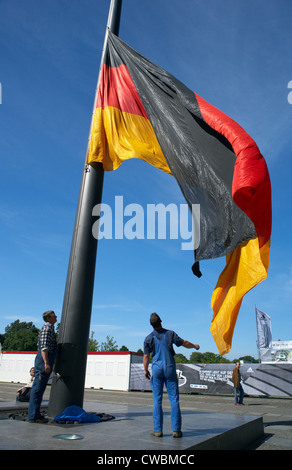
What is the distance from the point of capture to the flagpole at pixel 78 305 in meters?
5.25

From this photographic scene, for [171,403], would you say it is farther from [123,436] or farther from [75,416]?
[75,416]

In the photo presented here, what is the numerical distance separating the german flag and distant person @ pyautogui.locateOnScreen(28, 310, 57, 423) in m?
2.46

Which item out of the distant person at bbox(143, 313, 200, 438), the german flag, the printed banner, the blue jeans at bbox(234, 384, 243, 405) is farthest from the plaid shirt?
the printed banner

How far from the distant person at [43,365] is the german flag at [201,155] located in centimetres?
246

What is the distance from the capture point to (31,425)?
451 cm

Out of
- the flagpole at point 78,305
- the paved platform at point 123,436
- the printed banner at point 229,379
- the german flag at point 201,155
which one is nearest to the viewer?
the paved platform at point 123,436

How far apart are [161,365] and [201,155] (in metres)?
3.57

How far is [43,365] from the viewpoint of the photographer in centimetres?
508

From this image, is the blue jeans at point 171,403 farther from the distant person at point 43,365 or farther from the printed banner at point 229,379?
the printed banner at point 229,379

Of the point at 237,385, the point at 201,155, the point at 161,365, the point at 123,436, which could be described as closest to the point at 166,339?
the point at 161,365

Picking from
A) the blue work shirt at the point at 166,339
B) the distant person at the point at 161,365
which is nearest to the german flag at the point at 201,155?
the blue work shirt at the point at 166,339
